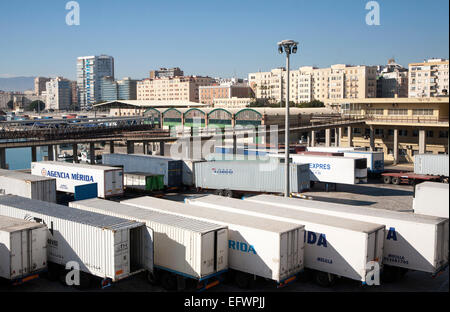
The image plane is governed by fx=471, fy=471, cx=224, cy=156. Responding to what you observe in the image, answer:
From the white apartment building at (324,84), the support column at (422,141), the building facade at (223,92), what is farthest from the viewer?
the building facade at (223,92)

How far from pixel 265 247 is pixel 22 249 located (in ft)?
29.6

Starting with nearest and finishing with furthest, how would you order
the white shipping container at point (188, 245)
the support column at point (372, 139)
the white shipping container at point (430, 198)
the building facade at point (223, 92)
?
the white shipping container at point (188, 245) → the white shipping container at point (430, 198) → the support column at point (372, 139) → the building facade at point (223, 92)

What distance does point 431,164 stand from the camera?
43219mm

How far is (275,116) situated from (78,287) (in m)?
56.4

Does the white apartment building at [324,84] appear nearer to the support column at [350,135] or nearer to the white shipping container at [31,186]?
the support column at [350,135]

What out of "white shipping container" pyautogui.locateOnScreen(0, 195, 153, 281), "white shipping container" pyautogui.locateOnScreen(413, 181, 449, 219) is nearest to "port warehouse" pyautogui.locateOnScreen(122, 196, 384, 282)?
"white shipping container" pyautogui.locateOnScreen(0, 195, 153, 281)

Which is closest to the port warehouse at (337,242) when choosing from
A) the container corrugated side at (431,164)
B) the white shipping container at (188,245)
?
the white shipping container at (188,245)

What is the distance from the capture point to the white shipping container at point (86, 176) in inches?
1323

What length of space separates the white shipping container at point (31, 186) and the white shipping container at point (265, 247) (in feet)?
48.9

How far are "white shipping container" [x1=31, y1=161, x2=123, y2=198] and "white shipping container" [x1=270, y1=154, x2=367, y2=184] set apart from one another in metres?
16.2

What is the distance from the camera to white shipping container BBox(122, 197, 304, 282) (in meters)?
17.0

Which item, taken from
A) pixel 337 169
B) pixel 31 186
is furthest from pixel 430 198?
pixel 31 186

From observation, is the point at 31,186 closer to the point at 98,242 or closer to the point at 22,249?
the point at 22,249

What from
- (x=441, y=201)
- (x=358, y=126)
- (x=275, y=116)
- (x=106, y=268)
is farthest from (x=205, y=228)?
(x=275, y=116)
